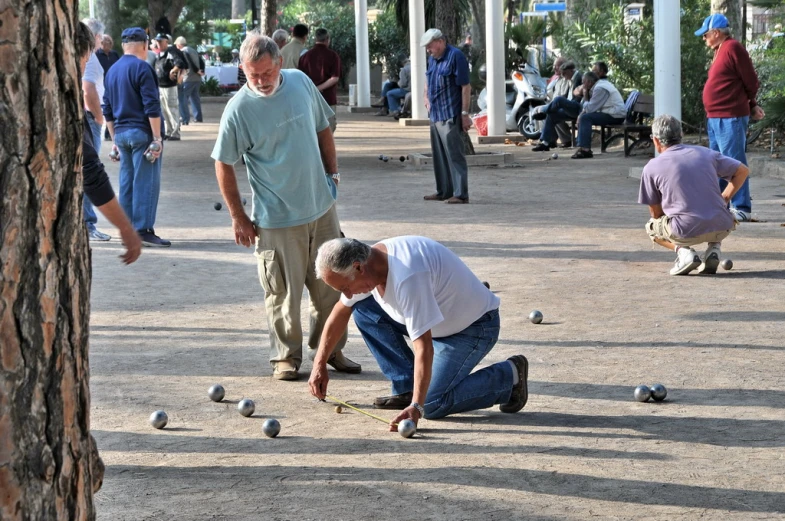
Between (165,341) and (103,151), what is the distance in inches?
570

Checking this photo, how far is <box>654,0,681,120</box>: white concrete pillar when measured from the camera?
50.8 ft

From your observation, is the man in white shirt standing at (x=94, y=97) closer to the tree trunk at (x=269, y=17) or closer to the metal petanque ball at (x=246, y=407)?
the metal petanque ball at (x=246, y=407)

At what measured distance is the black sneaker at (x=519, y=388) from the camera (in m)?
5.95

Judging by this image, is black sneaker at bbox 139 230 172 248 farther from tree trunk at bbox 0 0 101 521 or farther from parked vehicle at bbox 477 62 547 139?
parked vehicle at bbox 477 62 547 139

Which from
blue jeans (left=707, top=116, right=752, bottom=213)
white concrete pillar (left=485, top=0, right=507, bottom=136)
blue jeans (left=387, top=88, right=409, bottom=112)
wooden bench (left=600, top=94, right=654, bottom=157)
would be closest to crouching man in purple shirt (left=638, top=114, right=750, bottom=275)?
blue jeans (left=707, top=116, right=752, bottom=213)

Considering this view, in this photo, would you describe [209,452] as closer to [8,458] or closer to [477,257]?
[8,458]

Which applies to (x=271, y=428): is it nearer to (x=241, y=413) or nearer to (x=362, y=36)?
(x=241, y=413)

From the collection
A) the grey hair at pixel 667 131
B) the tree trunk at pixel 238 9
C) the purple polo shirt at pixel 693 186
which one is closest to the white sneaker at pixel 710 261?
the purple polo shirt at pixel 693 186

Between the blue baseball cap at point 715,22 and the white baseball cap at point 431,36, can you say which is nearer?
the blue baseball cap at point 715,22

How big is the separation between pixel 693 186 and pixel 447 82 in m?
4.82

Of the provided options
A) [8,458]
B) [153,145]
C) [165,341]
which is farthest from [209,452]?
[153,145]

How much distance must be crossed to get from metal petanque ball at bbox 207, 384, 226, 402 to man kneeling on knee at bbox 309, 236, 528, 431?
72cm

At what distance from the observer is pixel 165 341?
25.5ft

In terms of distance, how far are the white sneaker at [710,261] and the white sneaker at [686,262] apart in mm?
90
